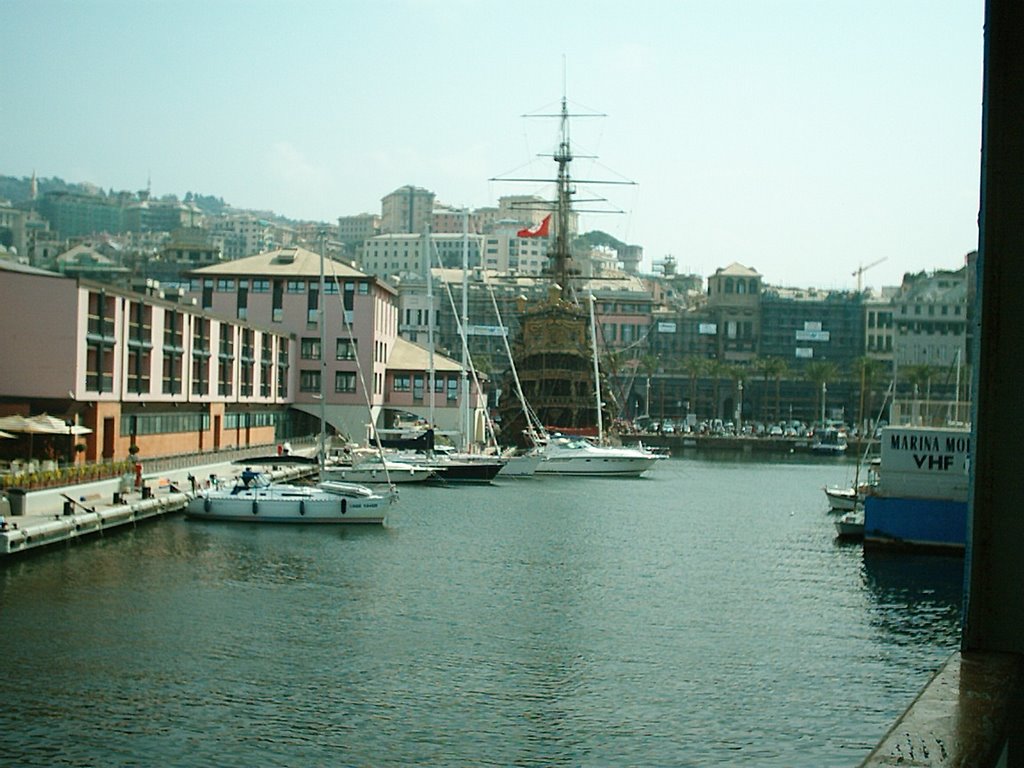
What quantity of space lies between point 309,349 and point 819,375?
83756 mm

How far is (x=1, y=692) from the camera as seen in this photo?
2147 centimetres

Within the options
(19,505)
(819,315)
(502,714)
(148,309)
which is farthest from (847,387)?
(502,714)

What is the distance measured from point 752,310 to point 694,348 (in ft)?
32.6

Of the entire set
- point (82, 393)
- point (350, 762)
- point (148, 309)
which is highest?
point (148, 309)

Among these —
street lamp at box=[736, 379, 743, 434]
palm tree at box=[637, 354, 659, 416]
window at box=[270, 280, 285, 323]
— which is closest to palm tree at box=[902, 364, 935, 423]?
street lamp at box=[736, 379, 743, 434]

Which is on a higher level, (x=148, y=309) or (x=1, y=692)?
(x=148, y=309)

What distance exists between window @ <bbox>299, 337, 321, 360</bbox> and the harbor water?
40.1 m

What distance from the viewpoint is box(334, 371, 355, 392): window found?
8356cm

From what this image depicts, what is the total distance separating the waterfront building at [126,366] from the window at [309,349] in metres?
8.55

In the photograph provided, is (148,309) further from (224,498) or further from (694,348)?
(694,348)

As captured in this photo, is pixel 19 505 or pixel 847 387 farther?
pixel 847 387

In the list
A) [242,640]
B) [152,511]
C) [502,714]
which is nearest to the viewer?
[502,714]

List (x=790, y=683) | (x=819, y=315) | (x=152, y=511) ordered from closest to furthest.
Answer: (x=790, y=683) → (x=152, y=511) → (x=819, y=315)

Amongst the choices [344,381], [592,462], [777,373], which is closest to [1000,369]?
[592,462]
